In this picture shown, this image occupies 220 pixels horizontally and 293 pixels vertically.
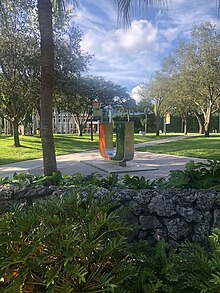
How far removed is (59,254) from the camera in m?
1.92

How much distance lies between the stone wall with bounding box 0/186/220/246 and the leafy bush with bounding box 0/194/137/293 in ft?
2.15

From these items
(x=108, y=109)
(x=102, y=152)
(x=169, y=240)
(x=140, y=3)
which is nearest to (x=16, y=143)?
(x=102, y=152)

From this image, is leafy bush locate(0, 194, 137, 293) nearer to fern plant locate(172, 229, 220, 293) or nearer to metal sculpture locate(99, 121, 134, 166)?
Answer: fern plant locate(172, 229, 220, 293)

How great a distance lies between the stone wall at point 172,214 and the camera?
2736 millimetres

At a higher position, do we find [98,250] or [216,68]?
[216,68]

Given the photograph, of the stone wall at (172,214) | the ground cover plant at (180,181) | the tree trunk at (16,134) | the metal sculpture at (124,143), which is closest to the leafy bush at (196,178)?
the ground cover plant at (180,181)

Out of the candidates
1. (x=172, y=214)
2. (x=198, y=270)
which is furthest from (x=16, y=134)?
(x=198, y=270)

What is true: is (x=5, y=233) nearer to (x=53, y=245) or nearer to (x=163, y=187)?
(x=53, y=245)

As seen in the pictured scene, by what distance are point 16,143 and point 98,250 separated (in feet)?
51.0

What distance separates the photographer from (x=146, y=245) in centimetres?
254

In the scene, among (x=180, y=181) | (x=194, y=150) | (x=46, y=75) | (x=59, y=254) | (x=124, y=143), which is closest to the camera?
(x=59, y=254)

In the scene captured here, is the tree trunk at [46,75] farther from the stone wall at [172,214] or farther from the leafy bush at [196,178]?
the leafy bush at [196,178]

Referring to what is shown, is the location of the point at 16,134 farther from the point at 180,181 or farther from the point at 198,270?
the point at 198,270

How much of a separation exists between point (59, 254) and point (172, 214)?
4.12 ft
